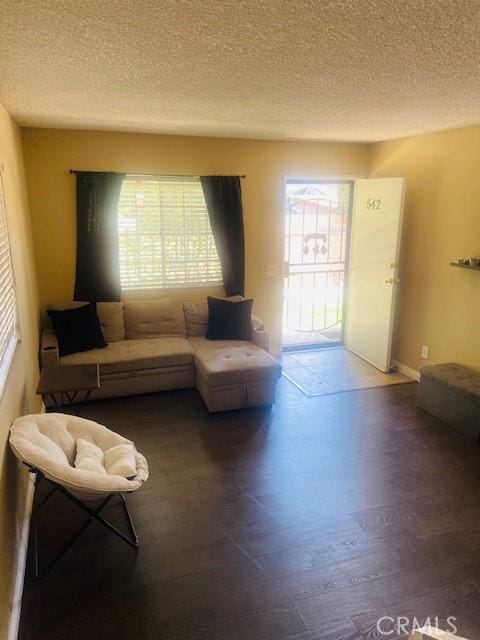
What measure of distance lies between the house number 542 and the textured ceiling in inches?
49.3

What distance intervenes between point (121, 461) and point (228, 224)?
2.97 meters

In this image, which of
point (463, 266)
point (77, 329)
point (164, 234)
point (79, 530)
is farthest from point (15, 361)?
point (463, 266)

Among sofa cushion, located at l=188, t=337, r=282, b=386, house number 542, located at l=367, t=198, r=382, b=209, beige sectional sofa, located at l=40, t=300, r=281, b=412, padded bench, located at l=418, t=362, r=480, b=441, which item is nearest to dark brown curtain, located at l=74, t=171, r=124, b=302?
beige sectional sofa, located at l=40, t=300, r=281, b=412

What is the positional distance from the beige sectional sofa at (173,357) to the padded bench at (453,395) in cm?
133

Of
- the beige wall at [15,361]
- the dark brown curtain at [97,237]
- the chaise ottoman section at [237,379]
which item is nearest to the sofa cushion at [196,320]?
the chaise ottoman section at [237,379]

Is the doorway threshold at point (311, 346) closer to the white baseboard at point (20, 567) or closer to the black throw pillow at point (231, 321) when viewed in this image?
the black throw pillow at point (231, 321)

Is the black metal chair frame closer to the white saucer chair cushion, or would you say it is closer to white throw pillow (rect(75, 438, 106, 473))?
the white saucer chair cushion

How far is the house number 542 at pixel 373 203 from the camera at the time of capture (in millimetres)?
4551

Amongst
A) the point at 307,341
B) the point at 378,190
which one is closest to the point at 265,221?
the point at 378,190

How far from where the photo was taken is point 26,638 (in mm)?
1781

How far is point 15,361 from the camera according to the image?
2564 millimetres

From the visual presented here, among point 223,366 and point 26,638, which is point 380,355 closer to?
point 223,366

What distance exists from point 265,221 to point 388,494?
10.2 ft

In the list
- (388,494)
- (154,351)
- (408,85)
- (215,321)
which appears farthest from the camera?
(215,321)
